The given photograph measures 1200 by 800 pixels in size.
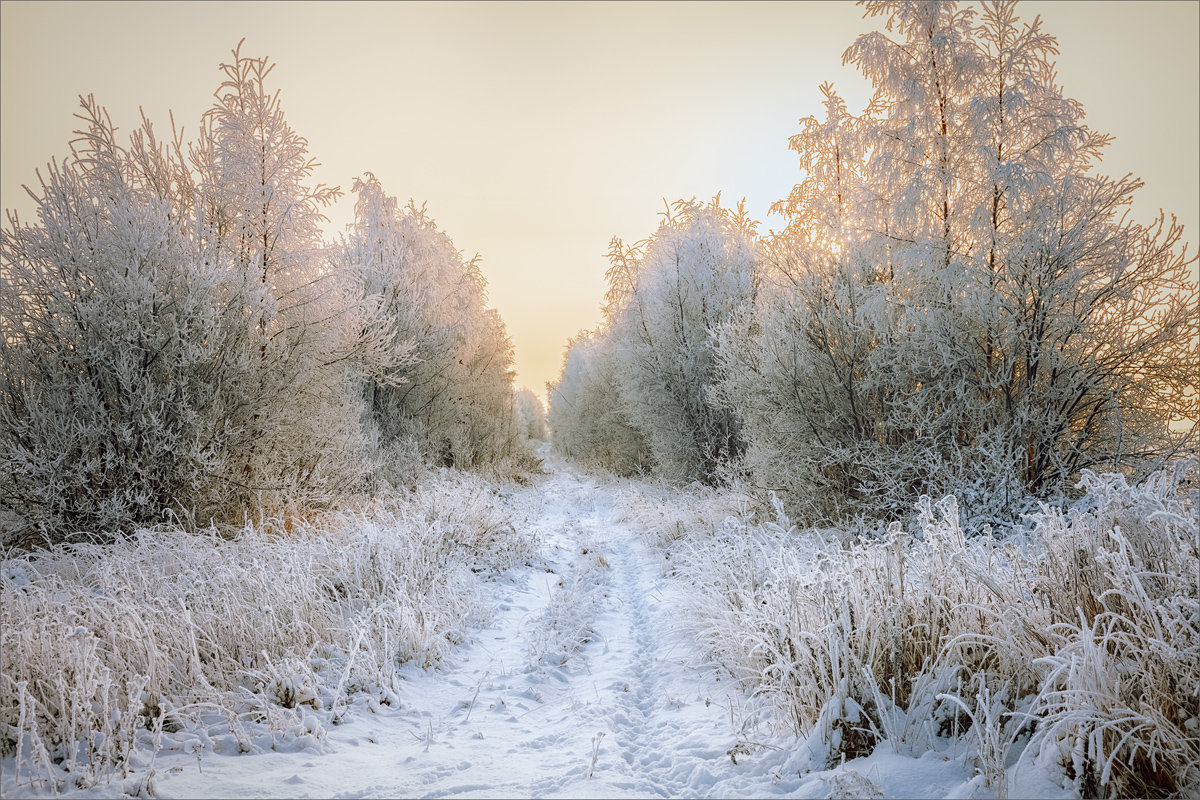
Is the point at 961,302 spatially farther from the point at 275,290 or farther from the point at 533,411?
the point at 533,411

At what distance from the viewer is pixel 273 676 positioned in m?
3.70

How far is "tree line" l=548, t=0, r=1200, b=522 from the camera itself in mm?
6270

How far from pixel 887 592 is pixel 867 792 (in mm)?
1237

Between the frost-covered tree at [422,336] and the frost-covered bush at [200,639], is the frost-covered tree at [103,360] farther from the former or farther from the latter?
the frost-covered tree at [422,336]

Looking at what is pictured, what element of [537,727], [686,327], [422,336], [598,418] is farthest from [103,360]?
[598,418]

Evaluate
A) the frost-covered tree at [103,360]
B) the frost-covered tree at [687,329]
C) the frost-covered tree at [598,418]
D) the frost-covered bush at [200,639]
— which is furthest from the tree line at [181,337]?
the frost-covered tree at [598,418]

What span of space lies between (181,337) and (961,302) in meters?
9.42

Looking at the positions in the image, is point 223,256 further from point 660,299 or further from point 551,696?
point 660,299

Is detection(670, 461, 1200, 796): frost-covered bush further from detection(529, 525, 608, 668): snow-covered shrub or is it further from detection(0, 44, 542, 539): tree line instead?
detection(0, 44, 542, 539): tree line

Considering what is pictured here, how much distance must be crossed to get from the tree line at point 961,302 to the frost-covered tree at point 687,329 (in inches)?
198

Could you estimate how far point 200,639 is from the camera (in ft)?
13.1

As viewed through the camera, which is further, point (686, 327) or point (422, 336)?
point (422, 336)

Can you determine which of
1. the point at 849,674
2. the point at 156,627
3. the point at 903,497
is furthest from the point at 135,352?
the point at 903,497

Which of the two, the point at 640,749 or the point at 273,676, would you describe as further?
the point at 273,676
